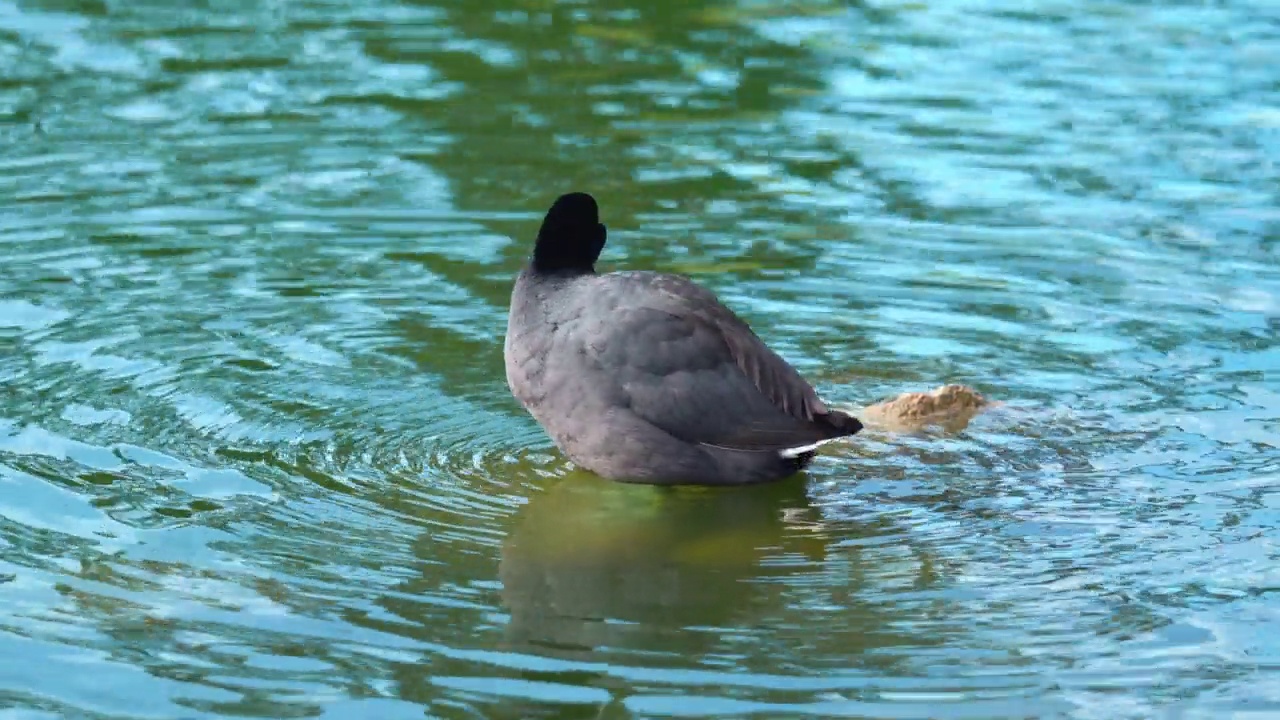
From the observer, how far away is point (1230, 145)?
1093 cm

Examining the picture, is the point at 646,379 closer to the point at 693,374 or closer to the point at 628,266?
the point at 693,374

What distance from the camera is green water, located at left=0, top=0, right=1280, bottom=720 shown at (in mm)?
5516

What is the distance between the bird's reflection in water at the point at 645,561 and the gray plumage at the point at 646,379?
188mm

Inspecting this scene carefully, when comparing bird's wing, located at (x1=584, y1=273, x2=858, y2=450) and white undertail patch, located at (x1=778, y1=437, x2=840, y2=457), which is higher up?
bird's wing, located at (x1=584, y1=273, x2=858, y2=450)

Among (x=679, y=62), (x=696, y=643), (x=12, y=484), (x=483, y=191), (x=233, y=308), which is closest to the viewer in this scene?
(x=696, y=643)

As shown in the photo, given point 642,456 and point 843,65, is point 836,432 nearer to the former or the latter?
point 642,456

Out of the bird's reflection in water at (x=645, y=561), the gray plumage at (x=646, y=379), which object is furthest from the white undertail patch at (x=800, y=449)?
the bird's reflection in water at (x=645, y=561)

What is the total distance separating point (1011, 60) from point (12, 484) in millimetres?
8127

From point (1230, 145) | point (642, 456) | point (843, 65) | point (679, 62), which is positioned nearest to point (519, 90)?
point (679, 62)

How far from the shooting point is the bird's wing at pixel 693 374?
22.1ft

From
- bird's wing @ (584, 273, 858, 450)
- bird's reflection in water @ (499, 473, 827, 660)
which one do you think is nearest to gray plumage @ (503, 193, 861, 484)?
bird's wing @ (584, 273, 858, 450)

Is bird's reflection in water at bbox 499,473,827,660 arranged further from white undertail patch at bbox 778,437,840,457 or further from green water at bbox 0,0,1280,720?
white undertail patch at bbox 778,437,840,457

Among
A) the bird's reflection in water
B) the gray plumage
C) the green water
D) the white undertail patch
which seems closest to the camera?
the green water

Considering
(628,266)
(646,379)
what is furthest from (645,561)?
Result: (628,266)
